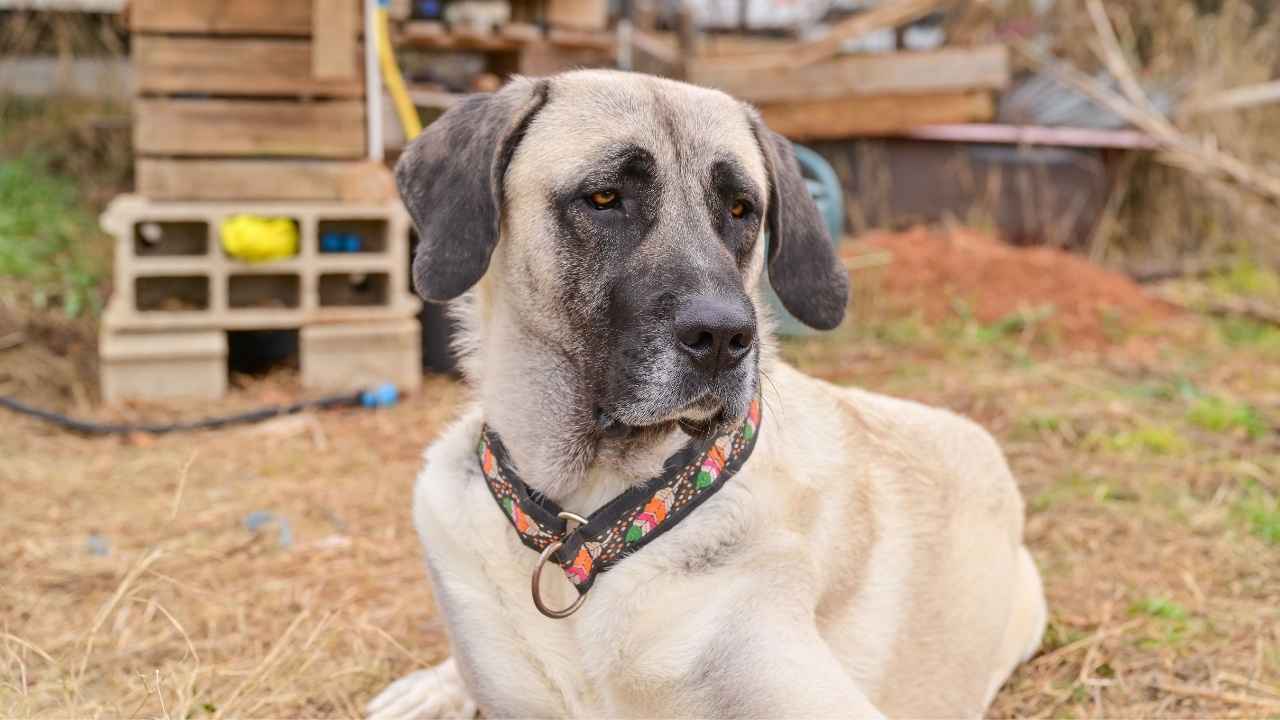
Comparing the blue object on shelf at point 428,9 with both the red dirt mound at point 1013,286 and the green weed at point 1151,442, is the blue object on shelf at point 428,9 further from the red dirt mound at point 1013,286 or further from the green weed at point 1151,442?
the green weed at point 1151,442

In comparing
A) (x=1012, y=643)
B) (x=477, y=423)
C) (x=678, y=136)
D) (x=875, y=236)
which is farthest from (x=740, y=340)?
(x=875, y=236)

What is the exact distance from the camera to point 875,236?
31.1 feet

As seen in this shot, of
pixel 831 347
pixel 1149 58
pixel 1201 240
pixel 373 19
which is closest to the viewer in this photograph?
pixel 373 19

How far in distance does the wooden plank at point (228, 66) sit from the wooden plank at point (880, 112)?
14.5ft

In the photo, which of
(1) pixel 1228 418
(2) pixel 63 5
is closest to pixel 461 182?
(1) pixel 1228 418

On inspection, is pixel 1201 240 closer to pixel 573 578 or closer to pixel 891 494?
pixel 891 494

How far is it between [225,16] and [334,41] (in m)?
0.56

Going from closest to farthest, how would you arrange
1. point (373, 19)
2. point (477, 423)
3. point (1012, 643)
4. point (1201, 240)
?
point (477, 423), point (1012, 643), point (373, 19), point (1201, 240)

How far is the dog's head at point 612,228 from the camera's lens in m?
2.30

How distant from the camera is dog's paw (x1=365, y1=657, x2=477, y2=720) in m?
2.96

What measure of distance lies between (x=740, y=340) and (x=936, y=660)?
108 cm

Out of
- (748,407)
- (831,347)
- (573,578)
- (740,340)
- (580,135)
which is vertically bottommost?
(831,347)

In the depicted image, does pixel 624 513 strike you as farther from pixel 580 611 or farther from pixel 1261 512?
pixel 1261 512

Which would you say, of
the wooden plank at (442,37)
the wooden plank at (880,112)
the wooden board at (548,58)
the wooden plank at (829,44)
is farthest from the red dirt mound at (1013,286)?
the wooden plank at (442,37)
